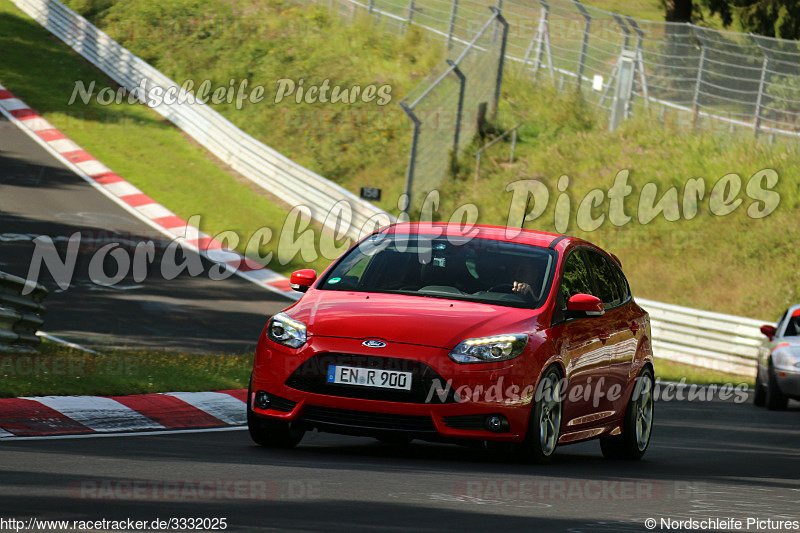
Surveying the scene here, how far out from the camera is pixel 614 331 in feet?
31.9

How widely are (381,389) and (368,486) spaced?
1150 millimetres

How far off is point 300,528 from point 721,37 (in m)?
25.7

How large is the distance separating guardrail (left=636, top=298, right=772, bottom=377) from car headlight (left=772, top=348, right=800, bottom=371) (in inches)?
174

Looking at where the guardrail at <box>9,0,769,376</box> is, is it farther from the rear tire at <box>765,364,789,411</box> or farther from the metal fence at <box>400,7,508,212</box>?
the rear tire at <box>765,364,789,411</box>

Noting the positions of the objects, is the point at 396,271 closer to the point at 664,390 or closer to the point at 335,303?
the point at 335,303

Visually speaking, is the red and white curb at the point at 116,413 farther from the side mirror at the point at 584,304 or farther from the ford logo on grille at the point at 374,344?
the side mirror at the point at 584,304

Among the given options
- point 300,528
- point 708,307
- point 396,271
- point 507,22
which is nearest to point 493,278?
point 396,271

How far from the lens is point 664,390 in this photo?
685 inches

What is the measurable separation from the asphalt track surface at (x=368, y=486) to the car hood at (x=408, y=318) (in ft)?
2.64

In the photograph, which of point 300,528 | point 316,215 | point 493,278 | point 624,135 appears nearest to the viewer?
point 300,528

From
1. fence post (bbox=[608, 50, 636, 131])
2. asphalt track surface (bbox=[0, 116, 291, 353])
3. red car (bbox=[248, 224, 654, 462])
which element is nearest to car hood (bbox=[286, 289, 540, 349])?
red car (bbox=[248, 224, 654, 462])

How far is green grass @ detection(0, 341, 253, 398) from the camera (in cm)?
1014

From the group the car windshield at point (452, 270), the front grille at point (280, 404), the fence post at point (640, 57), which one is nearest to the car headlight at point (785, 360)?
the car windshield at point (452, 270)

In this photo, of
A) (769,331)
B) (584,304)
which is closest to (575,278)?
(584,304)
